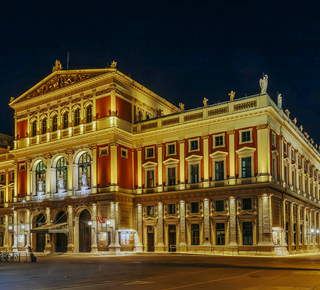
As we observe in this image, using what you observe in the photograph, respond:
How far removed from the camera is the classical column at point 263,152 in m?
44.2

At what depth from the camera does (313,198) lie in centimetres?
6350

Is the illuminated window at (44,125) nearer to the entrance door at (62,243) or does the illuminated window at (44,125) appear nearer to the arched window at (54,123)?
the arched window at (54,123)

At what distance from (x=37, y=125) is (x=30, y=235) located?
15.3 m

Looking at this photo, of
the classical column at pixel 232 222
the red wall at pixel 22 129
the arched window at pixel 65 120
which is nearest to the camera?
the classical column at pixel 232 222

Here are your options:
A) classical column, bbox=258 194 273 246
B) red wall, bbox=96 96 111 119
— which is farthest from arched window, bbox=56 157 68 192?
classical column, bbox=258 194 273 246

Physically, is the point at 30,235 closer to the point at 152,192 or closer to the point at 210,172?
the point at 152,192

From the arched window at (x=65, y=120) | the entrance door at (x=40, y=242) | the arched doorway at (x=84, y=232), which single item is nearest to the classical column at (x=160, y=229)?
the arched doorway at (x=84, y=232)

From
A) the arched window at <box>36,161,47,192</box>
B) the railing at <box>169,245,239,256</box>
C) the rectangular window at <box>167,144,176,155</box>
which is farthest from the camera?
the arched window at <box>36,161,47,192</box>

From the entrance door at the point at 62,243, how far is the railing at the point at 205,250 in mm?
14907

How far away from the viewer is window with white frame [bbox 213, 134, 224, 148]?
48156mm

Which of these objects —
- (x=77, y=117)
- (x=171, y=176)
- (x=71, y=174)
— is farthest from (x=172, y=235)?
(x=77, y=117)

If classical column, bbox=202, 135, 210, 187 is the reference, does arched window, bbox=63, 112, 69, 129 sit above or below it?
above

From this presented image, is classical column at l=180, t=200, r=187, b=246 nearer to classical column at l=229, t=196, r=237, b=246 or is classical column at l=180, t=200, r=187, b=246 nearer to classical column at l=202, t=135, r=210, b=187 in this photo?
classical column at l=202, t=135, r=210, b=187

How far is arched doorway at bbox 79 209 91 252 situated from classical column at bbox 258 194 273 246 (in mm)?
21648
